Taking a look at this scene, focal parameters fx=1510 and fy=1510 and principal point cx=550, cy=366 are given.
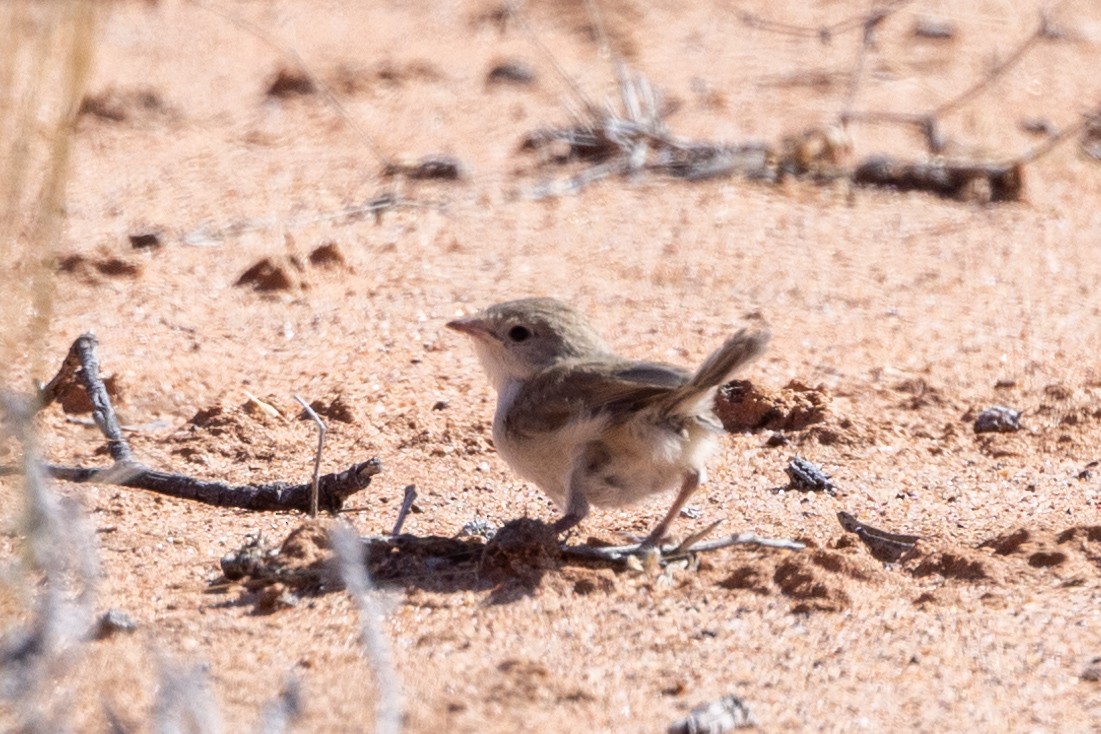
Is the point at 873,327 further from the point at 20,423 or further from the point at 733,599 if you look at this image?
the point at 20,423

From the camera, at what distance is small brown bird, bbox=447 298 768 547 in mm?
5535

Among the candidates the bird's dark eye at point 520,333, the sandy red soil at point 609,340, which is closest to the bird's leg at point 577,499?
the sandy red soil at point 609,340

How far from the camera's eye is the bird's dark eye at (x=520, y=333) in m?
6.58

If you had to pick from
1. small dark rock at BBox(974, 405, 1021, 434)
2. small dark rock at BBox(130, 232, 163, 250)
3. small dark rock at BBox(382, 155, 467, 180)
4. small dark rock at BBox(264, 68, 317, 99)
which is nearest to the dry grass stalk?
small dark rock at BBox(130, 232, 163, 250)

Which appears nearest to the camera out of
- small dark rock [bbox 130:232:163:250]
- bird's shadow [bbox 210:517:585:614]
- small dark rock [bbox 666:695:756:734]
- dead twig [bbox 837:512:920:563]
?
small dark rock [bbox 666:695:756:734]

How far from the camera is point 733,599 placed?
16.7 ft

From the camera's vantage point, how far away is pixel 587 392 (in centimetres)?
580

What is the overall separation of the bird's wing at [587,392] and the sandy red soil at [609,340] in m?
0.51

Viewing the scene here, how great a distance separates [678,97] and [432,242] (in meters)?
3.81

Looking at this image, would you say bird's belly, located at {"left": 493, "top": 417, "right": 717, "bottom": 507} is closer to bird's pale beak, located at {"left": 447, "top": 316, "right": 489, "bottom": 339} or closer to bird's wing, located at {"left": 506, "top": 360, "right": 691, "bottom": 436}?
bird's wing, located at {"left": 506, "top": 360, "right": 691, "bottom": 436}

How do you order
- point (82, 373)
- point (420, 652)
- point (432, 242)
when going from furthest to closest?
point (432, 242) < point (82, 373) < point (420, 652)

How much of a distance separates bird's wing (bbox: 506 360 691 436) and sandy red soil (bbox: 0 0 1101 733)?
1.67 ft

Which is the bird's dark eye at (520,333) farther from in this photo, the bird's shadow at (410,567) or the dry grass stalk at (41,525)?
the dry grass stalk at (41,525)

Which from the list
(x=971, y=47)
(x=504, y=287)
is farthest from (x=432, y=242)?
(x=971, y=47)
